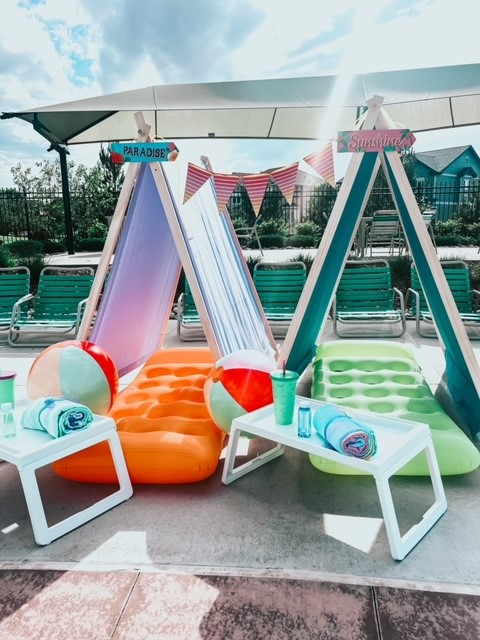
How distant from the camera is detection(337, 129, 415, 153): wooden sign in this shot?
9.45 ft

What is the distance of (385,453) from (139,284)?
262cm

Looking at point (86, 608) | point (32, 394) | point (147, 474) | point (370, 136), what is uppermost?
point (370, 136)

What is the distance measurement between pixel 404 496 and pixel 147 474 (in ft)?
4.75

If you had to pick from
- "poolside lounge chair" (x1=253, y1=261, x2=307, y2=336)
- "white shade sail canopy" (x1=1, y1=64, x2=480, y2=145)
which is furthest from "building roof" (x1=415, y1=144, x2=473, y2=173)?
"poolside lounge chair" (x1=253, y1=261, x2=307, y2=336)

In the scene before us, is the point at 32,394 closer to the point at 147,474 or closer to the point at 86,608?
the point at 147,474

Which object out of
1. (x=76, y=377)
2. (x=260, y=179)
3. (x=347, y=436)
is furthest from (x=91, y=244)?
(x=347, y=436)

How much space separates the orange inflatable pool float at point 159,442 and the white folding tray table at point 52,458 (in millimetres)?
115

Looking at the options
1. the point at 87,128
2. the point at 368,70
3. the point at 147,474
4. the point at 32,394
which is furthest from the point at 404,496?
the point at 87,128

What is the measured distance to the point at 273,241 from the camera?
522 inches

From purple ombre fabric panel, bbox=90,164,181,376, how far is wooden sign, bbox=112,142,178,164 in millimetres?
133

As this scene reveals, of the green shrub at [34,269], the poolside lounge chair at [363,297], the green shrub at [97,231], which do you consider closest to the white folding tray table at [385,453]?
the poolside lounge chair at [363,297]

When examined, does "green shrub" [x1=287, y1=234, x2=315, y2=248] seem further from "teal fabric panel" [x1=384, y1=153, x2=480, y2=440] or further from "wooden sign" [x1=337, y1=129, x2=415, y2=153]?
"wooden sign" [x1=337, y1=129, x2=415, y2=153]

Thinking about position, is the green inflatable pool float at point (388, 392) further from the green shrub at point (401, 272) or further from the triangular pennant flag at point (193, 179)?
the green shrub at point (401, 272)

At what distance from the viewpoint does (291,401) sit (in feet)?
8.38
